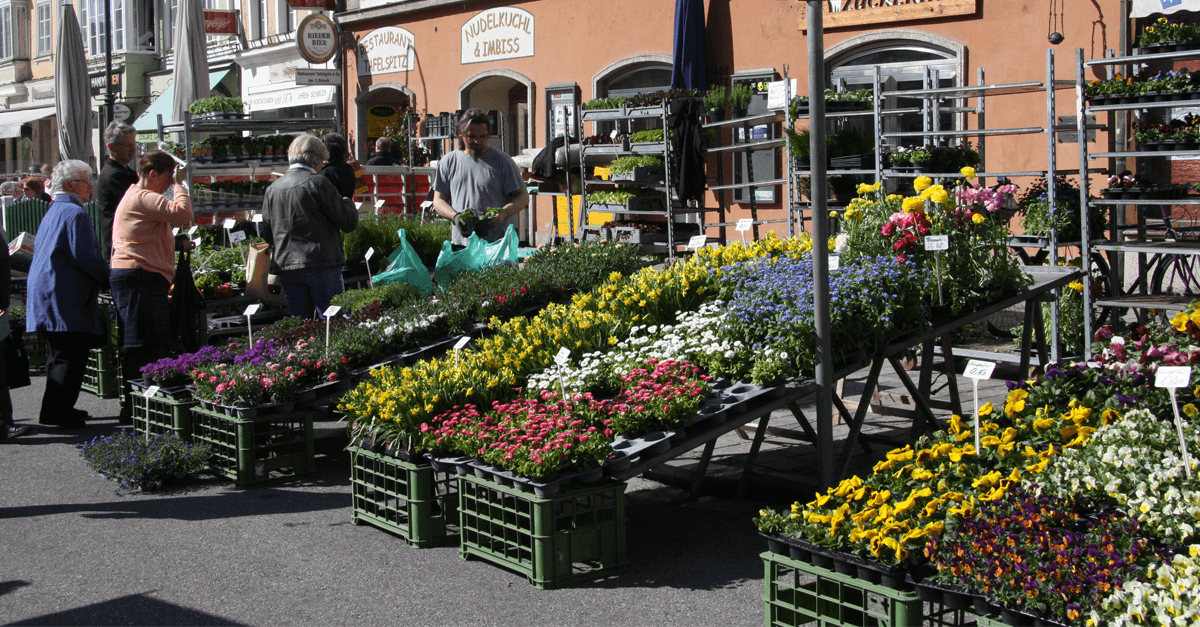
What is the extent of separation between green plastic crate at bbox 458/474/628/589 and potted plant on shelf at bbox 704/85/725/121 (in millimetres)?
8190

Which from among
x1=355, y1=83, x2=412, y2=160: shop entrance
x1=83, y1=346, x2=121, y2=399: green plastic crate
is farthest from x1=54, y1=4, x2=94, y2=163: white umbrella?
x1=83, y1=346, x2=121, y2=399: green plastic crate

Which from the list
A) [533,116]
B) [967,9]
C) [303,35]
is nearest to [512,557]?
[967,9]

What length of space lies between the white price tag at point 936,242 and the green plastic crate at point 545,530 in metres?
1.81

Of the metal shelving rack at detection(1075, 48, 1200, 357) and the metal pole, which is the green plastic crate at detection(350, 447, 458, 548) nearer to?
the metal pole

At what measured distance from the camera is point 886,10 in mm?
13211

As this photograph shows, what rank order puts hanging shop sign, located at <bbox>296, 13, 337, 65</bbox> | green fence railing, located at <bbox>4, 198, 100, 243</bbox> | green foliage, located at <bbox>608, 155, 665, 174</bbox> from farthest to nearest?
hanging shop sign, located at <bbox>296, 13, 337, 65</bbox> < green fence railing, located at <bbox>4, 198, 100, 243</bbox> < green foliage, located at <bbox>608, 155, 665, 174</bbox>

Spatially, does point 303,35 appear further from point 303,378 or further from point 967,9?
point 303,378

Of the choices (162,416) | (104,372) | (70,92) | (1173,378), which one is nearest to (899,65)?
(104,372)

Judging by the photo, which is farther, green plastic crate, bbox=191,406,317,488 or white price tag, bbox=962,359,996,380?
green plastic crate, bbox=191,406,317,488

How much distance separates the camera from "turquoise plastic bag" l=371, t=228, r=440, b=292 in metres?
7.63

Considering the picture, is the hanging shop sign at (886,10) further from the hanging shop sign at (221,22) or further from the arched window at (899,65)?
the hanging shop sign at (221,22)

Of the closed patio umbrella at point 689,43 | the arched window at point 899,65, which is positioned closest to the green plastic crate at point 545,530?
the arched window at point 899,65

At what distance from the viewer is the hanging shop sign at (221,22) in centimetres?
2481

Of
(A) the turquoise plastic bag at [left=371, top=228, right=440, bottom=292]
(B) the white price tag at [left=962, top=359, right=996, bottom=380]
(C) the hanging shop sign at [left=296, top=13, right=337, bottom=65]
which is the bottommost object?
→ (B) the white price tag at [left=962, top=359, right=996, bottom=380]
